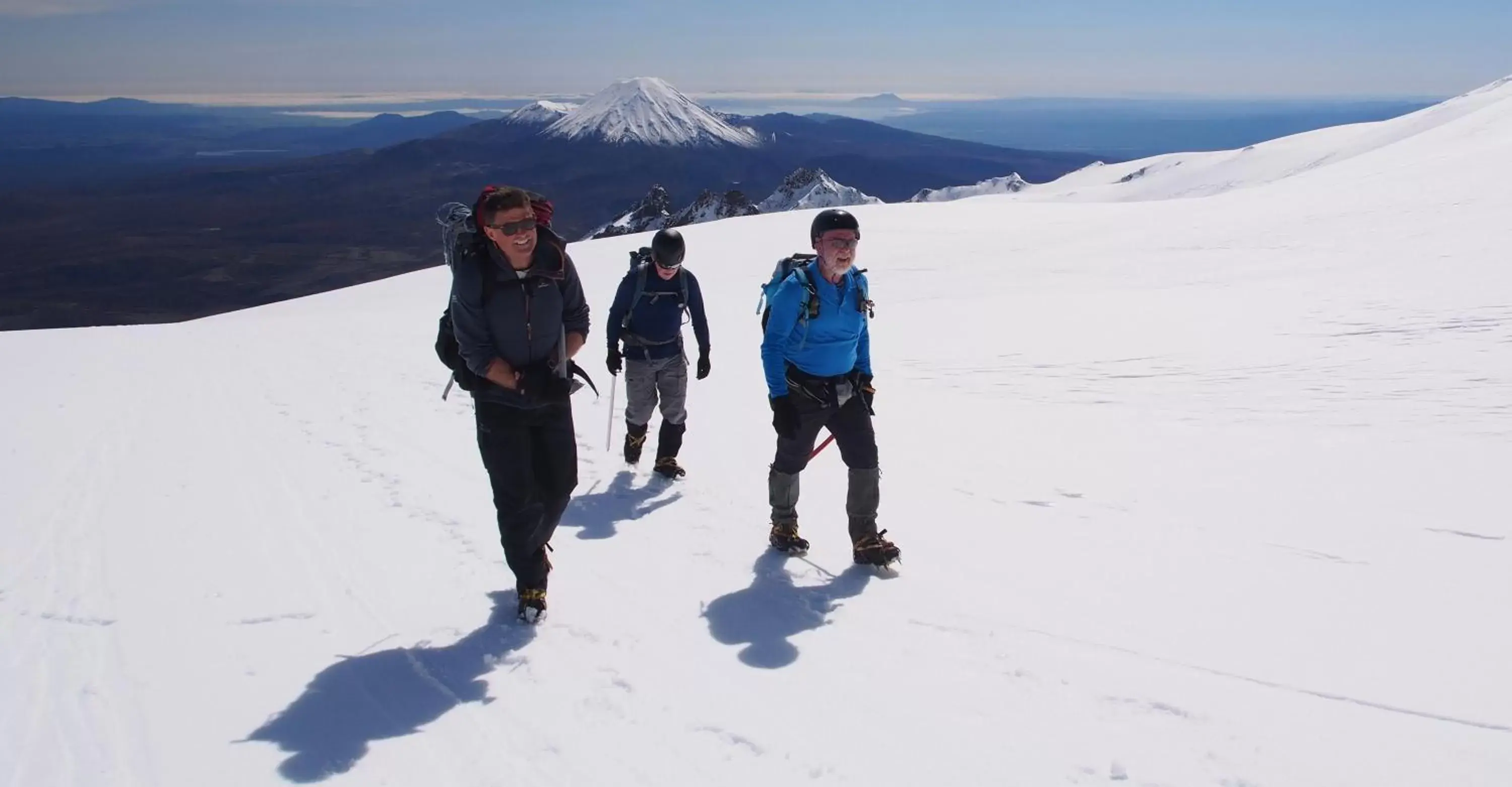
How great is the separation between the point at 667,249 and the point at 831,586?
9.20ft

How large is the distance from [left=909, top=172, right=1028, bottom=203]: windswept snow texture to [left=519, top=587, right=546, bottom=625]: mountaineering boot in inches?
6716

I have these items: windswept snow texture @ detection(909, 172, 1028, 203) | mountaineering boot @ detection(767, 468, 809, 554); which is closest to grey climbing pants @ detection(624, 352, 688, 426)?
mountaineering boot @ detection(767, 468, 809, 554)

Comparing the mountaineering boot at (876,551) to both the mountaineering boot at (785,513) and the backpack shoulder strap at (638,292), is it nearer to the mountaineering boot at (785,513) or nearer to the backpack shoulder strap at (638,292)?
the mountaineering boot at (785,513)

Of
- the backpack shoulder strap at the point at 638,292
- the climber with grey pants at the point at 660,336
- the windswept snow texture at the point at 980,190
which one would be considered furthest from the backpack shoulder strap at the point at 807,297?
the windswept snow texture at the point at 980,190

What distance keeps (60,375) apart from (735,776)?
13146 mm

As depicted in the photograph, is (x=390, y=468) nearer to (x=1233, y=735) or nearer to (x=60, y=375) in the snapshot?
(x=1233, y=735)

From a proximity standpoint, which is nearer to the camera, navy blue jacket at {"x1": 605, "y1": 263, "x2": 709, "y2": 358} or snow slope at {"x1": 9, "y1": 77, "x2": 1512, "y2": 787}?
snow slope at {"x1": 9, "y1": 77, "x2": 1512, "y2": 787}

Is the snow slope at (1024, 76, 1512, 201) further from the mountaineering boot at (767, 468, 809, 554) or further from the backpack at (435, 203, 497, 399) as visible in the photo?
the backpack at (435, 203, 497, 399)

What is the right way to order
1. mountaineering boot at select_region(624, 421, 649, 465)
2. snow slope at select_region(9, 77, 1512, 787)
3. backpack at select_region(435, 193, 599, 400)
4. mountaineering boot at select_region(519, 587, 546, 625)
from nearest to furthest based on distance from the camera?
snow slope at select_region(9, 77, 1512, 787)
backpack at select_region(435, 193, 599, 400)
mountaineering boot at select_region(519, 587, 546, 625)
mountaineering boot at select_region(624, 421, 649, 465)

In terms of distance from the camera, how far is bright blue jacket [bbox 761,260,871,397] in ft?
15.1

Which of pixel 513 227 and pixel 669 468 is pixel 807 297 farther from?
pixel 669 468

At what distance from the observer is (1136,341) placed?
36.8ft

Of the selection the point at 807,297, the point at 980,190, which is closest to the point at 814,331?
the point at 807,297

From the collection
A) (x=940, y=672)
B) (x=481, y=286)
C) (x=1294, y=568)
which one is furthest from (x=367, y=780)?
(x=1294, y=568)
